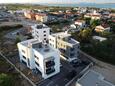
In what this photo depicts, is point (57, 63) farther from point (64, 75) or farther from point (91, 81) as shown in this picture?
point (91, 81)

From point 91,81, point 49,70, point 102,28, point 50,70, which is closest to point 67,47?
point 50,70

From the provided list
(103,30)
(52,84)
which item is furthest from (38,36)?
(103,30)

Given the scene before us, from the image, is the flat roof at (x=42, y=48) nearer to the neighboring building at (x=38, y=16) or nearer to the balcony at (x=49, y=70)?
the balcony at (x=49, y=70)

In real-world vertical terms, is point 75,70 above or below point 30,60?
below

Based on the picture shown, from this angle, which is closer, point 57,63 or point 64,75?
point 57,63

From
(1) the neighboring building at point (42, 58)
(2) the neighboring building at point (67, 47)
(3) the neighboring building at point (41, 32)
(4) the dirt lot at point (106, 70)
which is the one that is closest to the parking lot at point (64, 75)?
(1) the neighboring building at point (42, 58)

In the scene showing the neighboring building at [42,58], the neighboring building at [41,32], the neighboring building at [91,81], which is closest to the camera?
the neighboring building at [91,81]

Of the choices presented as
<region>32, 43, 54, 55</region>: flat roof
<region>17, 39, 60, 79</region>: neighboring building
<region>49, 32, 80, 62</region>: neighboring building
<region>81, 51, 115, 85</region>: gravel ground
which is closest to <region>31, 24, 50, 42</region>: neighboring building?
<region>49, 32, 80, 62</region>: neighboring building

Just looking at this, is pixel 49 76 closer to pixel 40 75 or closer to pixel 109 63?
pixel 40 75
